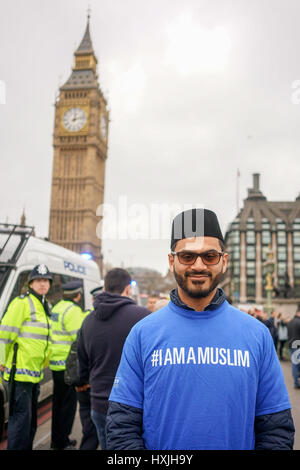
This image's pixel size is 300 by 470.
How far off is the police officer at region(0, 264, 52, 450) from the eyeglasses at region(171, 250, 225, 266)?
9.05 feet

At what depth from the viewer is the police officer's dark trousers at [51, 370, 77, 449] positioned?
4.95m

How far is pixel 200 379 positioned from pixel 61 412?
12.8ft

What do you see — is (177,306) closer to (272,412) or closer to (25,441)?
(272,412)

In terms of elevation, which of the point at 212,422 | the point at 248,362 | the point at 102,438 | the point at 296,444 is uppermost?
the point at 248,362

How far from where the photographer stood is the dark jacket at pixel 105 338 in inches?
134

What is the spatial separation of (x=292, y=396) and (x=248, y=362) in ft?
26.0

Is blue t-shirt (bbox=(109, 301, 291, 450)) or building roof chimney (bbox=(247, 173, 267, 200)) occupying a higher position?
building roof chimney (bbox=(247, 173, 267, 200))

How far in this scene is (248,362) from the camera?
1.78 metres

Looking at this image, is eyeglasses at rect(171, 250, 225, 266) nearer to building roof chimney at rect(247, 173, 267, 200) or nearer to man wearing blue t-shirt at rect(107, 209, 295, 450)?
man wearing blue t-shirt at rect(107, 209, 295, 450)

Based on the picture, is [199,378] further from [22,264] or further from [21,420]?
[22,264]

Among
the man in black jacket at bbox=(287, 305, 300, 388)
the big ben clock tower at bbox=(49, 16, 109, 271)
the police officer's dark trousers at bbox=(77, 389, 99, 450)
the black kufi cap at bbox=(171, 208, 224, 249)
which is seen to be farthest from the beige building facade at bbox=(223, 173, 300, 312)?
the black kufi cap at bbox=(171, 208, 224, 249)

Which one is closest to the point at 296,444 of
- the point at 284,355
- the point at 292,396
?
the point at 292,396

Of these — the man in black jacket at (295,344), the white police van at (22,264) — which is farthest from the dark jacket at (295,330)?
the white police van at (22,264)

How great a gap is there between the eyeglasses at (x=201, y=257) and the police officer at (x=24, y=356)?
276cm
